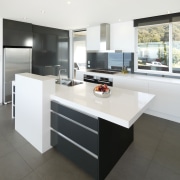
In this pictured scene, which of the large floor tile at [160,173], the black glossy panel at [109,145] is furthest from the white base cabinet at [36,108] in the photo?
the large floor tile at [160,173]

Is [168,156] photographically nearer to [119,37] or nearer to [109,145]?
[109,145]

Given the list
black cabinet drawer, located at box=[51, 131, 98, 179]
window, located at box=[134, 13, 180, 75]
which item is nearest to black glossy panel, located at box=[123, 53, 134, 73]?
window, located at box=[134, 13, 180, 75]

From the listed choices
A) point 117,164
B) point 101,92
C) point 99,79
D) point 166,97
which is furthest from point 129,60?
point 117,164

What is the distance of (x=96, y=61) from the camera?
546cm

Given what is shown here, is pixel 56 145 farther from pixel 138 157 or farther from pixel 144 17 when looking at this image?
pixel 144 17

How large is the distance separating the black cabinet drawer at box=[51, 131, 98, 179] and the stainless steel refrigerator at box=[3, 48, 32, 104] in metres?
3.03

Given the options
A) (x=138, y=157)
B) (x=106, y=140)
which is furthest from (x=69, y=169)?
(x=138, y=157)

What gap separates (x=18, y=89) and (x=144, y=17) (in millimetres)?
3512

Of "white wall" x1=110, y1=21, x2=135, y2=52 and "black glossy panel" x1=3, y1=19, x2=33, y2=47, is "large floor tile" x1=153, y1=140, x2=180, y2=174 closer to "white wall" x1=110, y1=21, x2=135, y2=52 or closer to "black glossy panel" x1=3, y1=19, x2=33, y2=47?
"white wall" x1=110, y1=21, x2=135, y2=52

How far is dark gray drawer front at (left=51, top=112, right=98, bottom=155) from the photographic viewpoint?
175 cm

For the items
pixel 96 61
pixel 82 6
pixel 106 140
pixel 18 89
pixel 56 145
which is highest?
pixel 82 6

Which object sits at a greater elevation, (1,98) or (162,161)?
(1,98)

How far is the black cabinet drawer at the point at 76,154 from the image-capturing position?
1777 millimetres

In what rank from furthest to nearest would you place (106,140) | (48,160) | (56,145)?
(56,145) → (48,160) → (106,140)
